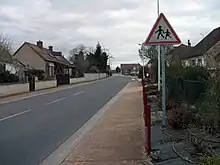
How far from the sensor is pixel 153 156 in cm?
816

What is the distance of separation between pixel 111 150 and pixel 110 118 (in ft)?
22.0

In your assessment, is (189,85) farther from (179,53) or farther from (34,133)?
(179,53)

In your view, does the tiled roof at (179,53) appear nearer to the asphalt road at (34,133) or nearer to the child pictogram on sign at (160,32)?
the asphalt road at (34,133)

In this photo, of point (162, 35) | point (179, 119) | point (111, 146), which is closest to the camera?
point (111, 146)

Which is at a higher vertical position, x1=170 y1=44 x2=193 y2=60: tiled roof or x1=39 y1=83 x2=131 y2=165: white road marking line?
x1=170 y1=44 x2=193 y2=60: tiled roof

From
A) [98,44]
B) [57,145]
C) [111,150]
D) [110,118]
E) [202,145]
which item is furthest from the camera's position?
[98,44]

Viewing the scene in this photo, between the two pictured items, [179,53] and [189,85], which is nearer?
[189,85]

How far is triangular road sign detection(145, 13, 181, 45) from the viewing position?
10.2 meters

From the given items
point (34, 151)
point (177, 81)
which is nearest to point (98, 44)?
point (177, 81)

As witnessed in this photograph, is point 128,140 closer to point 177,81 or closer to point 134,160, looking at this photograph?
point 134,160

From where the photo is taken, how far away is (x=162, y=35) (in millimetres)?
10281

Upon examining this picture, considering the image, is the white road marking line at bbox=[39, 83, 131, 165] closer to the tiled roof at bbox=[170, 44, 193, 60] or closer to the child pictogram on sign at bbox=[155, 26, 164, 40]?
the child pictogram on sign at bbox=[155, 26, 164, 40]

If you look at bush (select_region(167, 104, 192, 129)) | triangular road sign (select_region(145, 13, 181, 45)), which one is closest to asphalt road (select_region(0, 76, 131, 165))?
bush (select_region(167, 104, 192, 129))

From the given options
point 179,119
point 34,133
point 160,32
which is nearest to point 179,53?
point 179,119
